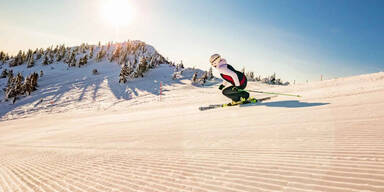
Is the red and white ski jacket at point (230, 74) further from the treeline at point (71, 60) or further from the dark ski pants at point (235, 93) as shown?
the treeline at point (71, 60)

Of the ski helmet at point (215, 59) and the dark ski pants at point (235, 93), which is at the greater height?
the ski helmet at point (215, 59)

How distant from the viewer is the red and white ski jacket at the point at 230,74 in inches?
315

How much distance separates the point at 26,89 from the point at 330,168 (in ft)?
111

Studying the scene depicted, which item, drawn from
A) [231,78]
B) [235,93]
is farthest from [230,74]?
[235,93]

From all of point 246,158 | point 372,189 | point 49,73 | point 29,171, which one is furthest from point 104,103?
point 49,73

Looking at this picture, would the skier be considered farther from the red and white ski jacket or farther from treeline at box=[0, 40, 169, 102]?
treeline at box=[0, 40, 169, 102]

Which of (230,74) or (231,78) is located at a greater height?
(230,74)

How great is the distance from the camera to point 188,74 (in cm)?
3675

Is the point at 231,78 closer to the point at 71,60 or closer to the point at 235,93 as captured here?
the point at 235,93

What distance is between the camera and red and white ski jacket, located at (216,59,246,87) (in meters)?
8.00

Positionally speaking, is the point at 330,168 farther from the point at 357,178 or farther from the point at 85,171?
the point at 85,171

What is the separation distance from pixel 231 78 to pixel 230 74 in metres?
0.17

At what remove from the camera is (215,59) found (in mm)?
7914

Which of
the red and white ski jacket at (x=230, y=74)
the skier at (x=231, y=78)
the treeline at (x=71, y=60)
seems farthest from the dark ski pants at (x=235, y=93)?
the treeline at (x=71, y=60)
